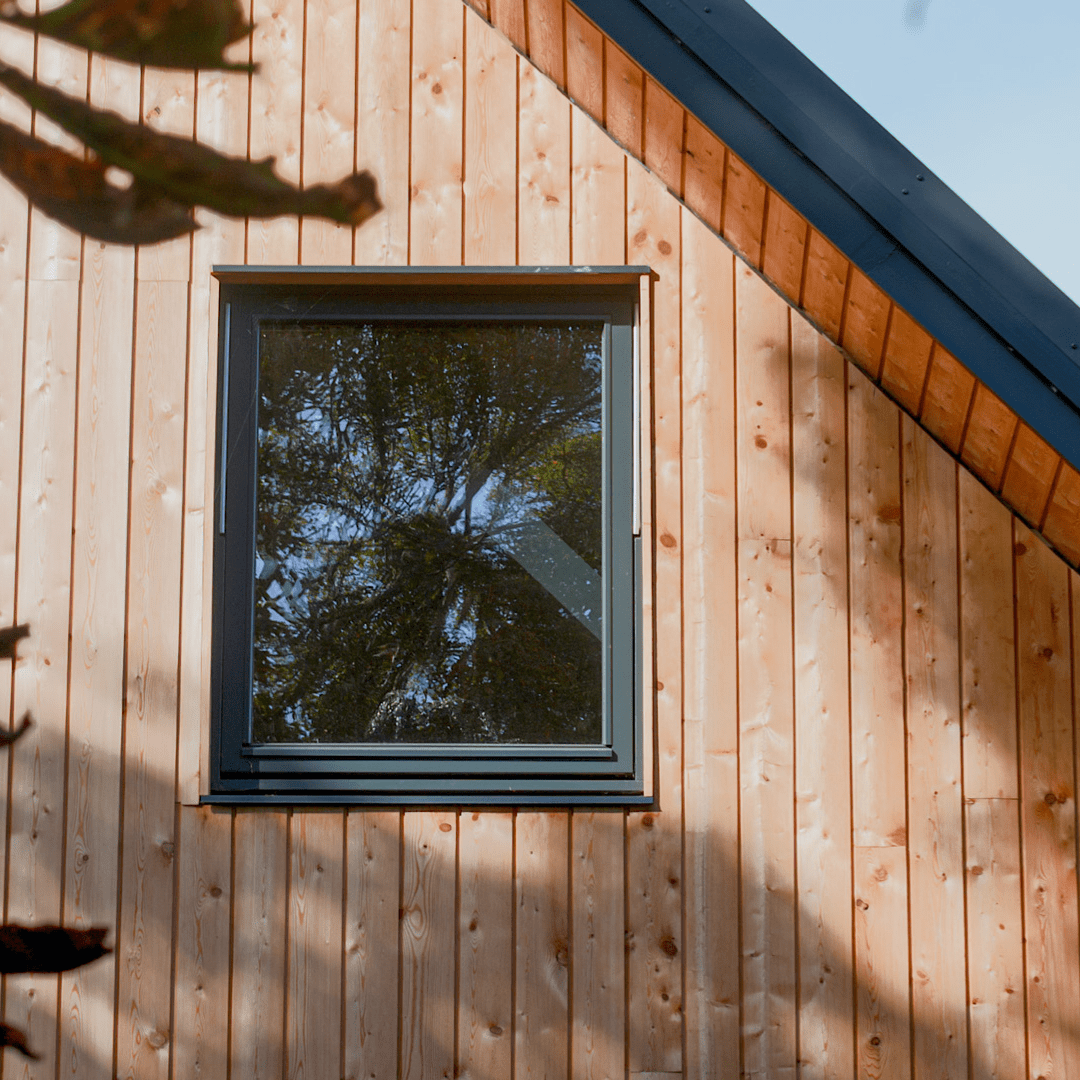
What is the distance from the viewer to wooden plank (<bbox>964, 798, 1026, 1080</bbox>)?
6.86 ft

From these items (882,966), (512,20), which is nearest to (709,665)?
(882,966)

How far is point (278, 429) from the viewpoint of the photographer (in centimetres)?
228

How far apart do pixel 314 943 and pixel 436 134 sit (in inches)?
79.3

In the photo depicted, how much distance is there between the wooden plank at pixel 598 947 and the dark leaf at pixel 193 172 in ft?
5.39

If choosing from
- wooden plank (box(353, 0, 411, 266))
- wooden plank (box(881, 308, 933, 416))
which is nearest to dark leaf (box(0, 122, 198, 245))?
wooden plank (box(353, 0, 411, 266))

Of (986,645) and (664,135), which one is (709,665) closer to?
(986,645)

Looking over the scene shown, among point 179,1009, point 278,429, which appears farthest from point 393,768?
point 278,429

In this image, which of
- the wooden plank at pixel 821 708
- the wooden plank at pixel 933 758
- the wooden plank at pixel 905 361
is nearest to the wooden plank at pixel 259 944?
the wooden plank at pixel 821 708

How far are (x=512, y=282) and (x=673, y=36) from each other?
0.67 meters

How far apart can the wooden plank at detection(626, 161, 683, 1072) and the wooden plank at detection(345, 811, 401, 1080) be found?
56 cm

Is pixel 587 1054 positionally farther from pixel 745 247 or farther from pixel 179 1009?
pixel 745 247

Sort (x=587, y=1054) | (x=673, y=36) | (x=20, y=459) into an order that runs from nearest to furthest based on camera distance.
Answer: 1. (x=673, y=36)
2. (x=587, y=1054)
3. (x=20, y=459)

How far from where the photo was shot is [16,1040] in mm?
2092

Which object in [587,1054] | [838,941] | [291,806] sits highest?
[291,806]
